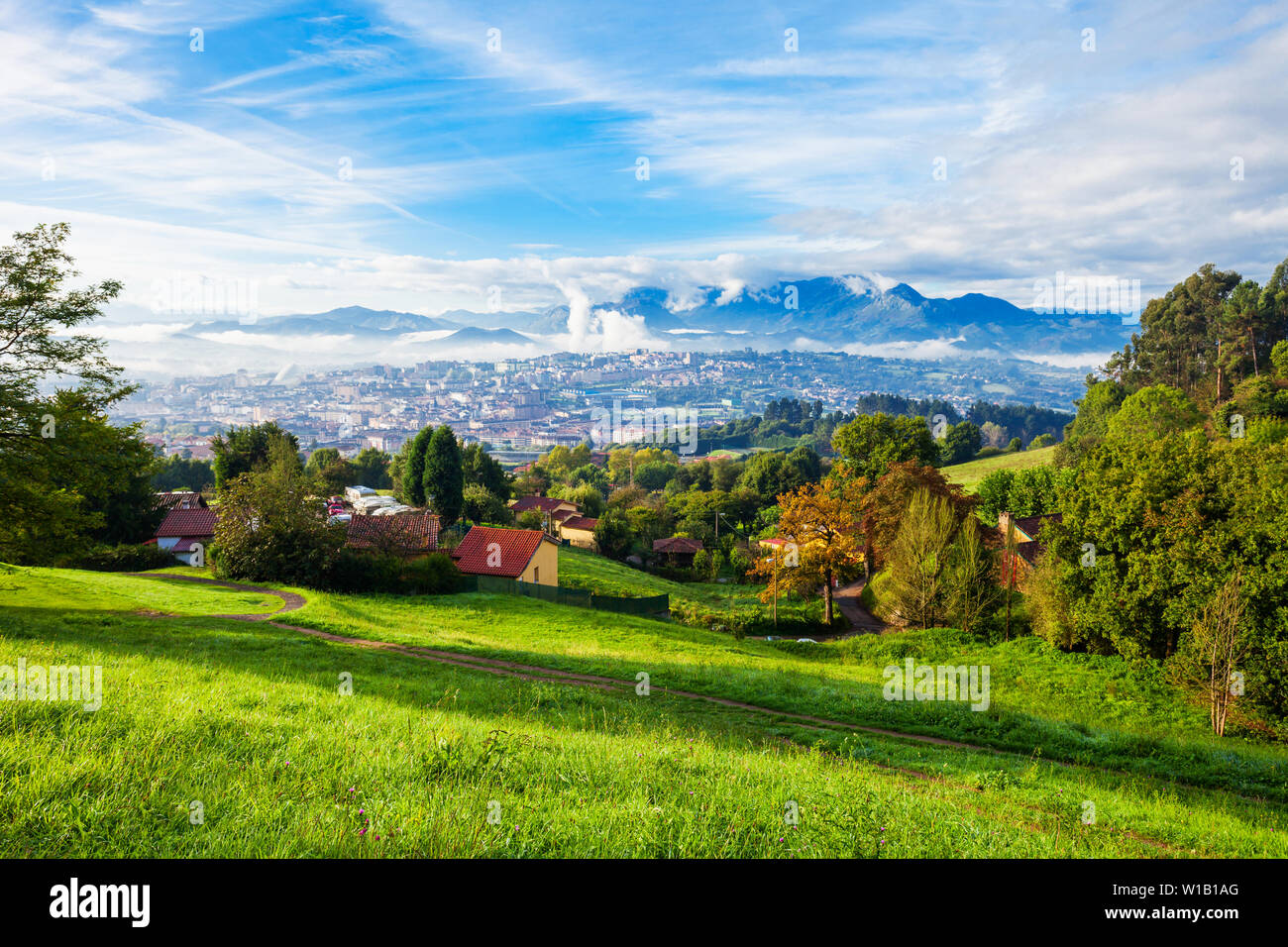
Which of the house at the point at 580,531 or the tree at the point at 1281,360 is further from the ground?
the tree at the point at 1281,360

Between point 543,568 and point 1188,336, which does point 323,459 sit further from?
point 1188,336

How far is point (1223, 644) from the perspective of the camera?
18.3 meters

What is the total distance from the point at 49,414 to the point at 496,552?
70.8ft

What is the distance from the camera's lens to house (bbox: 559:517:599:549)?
65500 millimetres

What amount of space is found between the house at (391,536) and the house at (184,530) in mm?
16042

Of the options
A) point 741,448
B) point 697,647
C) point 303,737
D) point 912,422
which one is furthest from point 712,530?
point 741,448

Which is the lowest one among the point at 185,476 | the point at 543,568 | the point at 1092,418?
the point at 543,568

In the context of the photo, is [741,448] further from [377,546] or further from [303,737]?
[303,737]

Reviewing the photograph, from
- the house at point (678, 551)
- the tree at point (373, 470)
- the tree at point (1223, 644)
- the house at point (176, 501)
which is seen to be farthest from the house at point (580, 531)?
the tree at point (1223, 644)

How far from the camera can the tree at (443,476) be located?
56.4 metres

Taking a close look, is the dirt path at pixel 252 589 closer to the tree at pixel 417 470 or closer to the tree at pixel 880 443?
the tree at pixel 417 470

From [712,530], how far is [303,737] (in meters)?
61.7

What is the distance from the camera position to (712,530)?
2653 inches

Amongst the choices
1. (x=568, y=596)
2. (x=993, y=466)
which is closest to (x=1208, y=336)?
(x=993, y=466)
